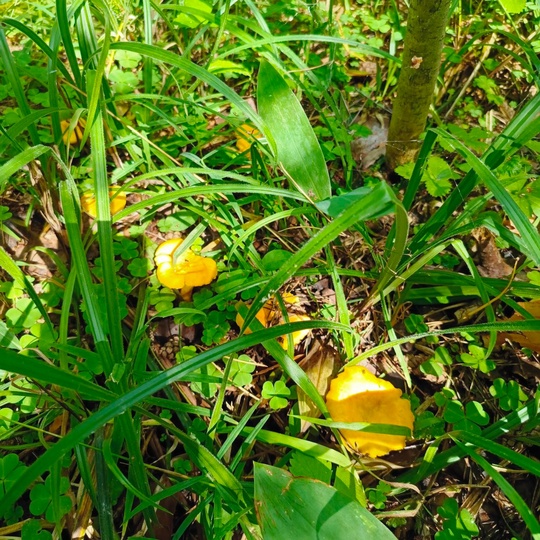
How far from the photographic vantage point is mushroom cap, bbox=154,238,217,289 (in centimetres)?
167

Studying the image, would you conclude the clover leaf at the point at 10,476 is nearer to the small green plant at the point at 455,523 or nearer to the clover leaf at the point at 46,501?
the clover leaf at the point at 46,501

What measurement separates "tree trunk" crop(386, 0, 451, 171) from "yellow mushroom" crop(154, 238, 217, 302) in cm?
96

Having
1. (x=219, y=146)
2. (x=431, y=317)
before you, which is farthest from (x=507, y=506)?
(x=219, y=146)

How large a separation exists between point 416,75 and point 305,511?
150 centimetres

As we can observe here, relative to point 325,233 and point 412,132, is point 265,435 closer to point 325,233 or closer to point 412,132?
point 325,233

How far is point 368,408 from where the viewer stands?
1452 mm

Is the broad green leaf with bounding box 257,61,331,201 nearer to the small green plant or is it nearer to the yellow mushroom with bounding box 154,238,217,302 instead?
A: the yellow mushroom with bounding box 154,238,217,302

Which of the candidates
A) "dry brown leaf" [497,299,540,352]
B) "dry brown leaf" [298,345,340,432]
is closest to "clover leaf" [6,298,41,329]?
"dry brown leaf" [298,345,340,432]

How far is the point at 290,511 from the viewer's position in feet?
3.45

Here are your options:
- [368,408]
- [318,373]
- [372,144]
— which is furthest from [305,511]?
[372,144]

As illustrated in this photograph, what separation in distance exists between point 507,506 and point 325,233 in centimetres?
119

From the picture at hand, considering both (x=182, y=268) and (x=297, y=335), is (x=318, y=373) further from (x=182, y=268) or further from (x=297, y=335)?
(x=182, y=268)

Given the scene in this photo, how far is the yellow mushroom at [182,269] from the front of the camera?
1.67 metres

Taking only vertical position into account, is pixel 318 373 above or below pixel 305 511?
below
